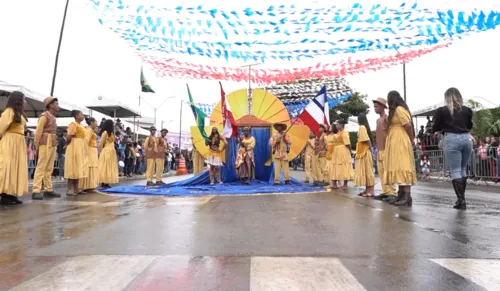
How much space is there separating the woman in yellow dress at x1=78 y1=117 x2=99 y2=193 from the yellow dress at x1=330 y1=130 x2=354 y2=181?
6.16 m

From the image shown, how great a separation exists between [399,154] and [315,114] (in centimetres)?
710

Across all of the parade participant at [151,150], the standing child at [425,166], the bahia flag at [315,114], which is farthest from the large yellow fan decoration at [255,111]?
the standing child at [425,166]

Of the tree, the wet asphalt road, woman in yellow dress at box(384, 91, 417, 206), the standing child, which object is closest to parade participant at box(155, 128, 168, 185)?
the wet asphalt road

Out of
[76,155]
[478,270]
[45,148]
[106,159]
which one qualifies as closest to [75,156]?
[76,155]

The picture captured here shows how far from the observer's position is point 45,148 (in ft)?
28.7

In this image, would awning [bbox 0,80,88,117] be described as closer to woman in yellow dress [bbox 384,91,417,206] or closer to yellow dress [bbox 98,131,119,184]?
yellow dress [bbox 98,131,119,184]

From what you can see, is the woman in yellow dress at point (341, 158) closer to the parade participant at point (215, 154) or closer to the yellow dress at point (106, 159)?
the parade participant at point (215, 154)

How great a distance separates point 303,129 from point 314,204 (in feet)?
25.0

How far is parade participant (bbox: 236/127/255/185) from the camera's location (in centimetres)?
1348

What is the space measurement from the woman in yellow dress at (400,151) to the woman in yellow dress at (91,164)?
696cm

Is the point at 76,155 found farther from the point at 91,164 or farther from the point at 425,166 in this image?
the point at 425,166

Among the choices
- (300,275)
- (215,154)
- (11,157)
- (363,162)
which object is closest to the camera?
(300,275)

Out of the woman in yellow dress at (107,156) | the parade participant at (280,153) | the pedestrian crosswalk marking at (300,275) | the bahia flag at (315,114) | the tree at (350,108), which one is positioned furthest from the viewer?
the tree at (350,108)

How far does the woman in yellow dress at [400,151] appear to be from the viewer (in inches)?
278
